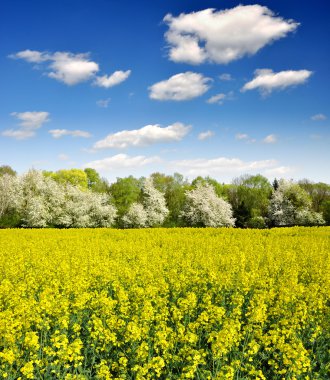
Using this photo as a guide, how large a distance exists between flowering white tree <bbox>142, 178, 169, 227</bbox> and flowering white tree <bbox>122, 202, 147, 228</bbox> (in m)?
1.49

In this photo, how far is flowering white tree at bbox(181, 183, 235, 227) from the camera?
57719 mm

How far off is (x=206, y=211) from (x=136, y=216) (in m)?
10.8

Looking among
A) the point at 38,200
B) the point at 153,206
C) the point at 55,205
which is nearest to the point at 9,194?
the point at 38,200

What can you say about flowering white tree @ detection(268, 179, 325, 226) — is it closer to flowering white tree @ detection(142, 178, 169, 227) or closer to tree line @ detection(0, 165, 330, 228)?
tree line @ detection(0, 165, 330, 228)

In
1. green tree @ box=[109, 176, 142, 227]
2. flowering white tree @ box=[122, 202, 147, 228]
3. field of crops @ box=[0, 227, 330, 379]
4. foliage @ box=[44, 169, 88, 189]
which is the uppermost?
foliage @ box=[44, 169, 88, 189]

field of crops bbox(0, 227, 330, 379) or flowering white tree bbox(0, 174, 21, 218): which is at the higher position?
flowering white tree bbox(0, 174, 21, 218)

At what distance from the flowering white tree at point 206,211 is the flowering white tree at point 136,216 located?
6257 mm

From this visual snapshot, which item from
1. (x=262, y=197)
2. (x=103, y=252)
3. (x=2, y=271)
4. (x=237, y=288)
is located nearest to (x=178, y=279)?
(x=237, y=288)

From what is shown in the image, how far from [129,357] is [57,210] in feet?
171

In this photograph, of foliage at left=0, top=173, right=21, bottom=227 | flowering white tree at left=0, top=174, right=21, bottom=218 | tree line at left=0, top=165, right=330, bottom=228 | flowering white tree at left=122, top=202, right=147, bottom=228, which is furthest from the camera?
flowering white tree at left=0, top=174, right=21, bottom=218

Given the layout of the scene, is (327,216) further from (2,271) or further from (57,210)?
(2,271)

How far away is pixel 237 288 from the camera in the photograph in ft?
36.7

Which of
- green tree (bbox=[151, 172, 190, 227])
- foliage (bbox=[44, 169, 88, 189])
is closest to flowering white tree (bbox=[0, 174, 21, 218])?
foliage (bbox=[44, 169, 88, 189])

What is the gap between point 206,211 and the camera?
57.6 m
